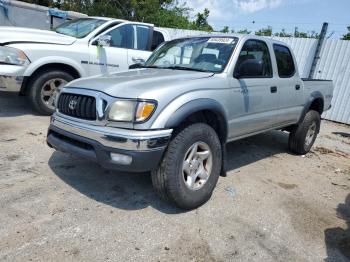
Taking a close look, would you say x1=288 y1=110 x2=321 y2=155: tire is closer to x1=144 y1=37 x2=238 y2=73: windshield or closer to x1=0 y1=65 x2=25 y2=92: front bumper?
x1=144 y1=37 x2=238 y2=73: windshield

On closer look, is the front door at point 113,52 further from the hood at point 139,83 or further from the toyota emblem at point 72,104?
the toyota emblem at point 72,104

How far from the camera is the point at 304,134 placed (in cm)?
556

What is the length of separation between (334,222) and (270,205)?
668mm

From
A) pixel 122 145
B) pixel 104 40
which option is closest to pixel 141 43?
pixel 104 40

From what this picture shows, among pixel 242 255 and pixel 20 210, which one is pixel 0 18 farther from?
pixel 242 255

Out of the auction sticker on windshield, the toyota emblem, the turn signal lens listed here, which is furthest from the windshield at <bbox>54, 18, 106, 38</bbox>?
the turn signal lens

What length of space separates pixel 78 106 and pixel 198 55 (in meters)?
1.63

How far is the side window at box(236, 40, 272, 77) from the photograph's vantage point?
13.3 feet

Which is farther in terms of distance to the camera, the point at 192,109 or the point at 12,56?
the point at 12,56

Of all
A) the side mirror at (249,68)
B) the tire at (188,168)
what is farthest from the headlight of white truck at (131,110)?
the side mirror at (249,68)

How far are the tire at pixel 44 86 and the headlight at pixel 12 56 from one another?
0.36 metres

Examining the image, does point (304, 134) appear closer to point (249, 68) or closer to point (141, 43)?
point (249, 68)

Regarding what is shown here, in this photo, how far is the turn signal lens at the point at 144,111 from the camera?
9.48 feet

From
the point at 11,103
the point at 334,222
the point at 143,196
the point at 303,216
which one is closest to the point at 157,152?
the point at 143,196
